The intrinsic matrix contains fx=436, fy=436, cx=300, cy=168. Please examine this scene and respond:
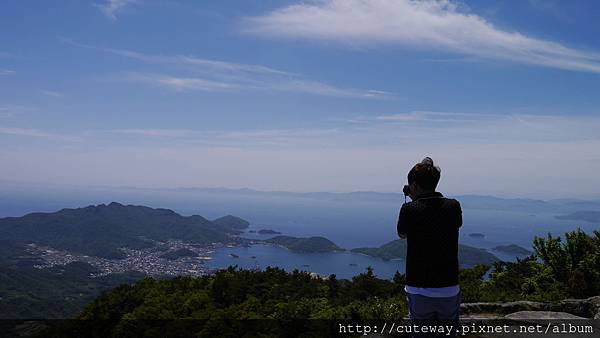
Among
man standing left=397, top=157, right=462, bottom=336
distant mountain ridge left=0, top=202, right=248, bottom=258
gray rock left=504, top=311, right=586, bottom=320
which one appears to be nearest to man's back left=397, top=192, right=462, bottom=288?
man standing left=397, top=157, right=462, bottom=336

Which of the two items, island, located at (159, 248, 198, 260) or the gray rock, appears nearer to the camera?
the gray rock

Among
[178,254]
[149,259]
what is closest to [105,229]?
[149,259]

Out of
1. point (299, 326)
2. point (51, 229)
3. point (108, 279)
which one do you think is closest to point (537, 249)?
point (299, 326)

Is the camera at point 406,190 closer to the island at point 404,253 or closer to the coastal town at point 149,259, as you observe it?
A: the island at point 404,253

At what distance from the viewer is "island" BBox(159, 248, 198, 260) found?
134025 mm

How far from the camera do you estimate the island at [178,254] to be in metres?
134

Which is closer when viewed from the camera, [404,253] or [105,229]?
[404,253]

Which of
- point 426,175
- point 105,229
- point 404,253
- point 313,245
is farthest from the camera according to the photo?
point 105,229

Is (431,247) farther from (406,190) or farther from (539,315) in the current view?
(539,315)

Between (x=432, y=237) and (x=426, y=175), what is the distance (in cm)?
52

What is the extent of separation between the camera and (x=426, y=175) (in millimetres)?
3691

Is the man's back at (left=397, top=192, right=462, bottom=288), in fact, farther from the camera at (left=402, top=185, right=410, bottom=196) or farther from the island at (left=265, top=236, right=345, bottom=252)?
the island at (left=265, top=236, right=345, bottom=252)

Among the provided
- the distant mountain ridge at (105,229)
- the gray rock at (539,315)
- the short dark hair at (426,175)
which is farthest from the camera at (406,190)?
the distant mountain ridge at (105,229)

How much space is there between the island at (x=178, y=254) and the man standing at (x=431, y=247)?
446ft
